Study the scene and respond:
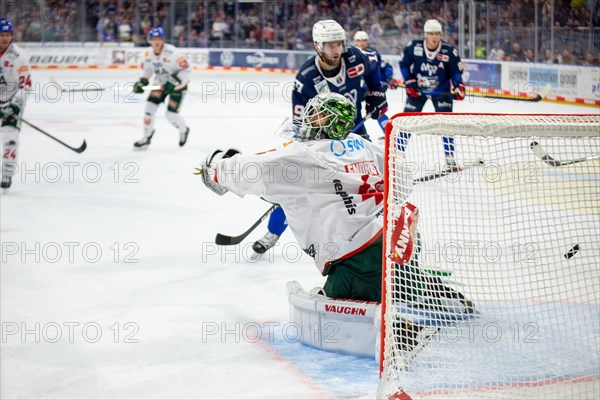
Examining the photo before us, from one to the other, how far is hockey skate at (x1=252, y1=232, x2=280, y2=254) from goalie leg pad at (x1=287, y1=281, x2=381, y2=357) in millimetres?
1466

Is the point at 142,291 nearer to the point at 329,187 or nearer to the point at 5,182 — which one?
the point at 329,187

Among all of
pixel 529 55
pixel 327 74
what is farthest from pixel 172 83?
pixel 529 55

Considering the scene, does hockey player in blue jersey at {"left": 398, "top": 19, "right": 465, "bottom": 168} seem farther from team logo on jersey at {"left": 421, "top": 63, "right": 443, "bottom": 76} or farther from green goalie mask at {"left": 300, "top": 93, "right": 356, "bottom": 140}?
green goalie mask at {"left": 300, "top": 93, "right": 356, "bottom": 140}

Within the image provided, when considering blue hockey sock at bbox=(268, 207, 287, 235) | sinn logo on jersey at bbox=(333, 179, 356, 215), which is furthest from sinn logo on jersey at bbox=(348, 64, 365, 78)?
sinn logo on jersey at bbox=(333, 179, 356, 215)

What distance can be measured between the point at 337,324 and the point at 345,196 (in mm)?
547

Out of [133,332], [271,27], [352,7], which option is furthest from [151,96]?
[271,27]

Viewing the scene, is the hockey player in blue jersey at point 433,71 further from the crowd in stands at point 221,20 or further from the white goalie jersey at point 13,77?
the crowd in stands at point 221,20

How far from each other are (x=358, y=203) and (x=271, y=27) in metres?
18.1

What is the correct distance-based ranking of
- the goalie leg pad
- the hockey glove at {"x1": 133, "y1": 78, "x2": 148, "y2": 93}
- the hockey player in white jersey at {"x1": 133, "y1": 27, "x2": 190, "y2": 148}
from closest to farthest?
1. the goalie leg pad
2. the hockey glove at {"x1": 133, "y1": 78, "x2": 148, "y2": 93}
3. the hockey player in white jersey at {"x1": 133, "y1": 27, "x2": 190, "y2": 148}

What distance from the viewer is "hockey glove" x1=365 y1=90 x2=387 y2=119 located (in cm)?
586

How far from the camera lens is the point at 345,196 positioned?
3490 millimetres

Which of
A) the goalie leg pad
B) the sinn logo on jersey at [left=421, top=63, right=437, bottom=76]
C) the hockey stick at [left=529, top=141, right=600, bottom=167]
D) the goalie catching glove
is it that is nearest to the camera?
the hockey stick at [left=529, top=141, right=600, bottom=167]

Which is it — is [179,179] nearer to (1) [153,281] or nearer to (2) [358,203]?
(1) [153,281]

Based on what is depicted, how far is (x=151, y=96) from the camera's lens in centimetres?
991
